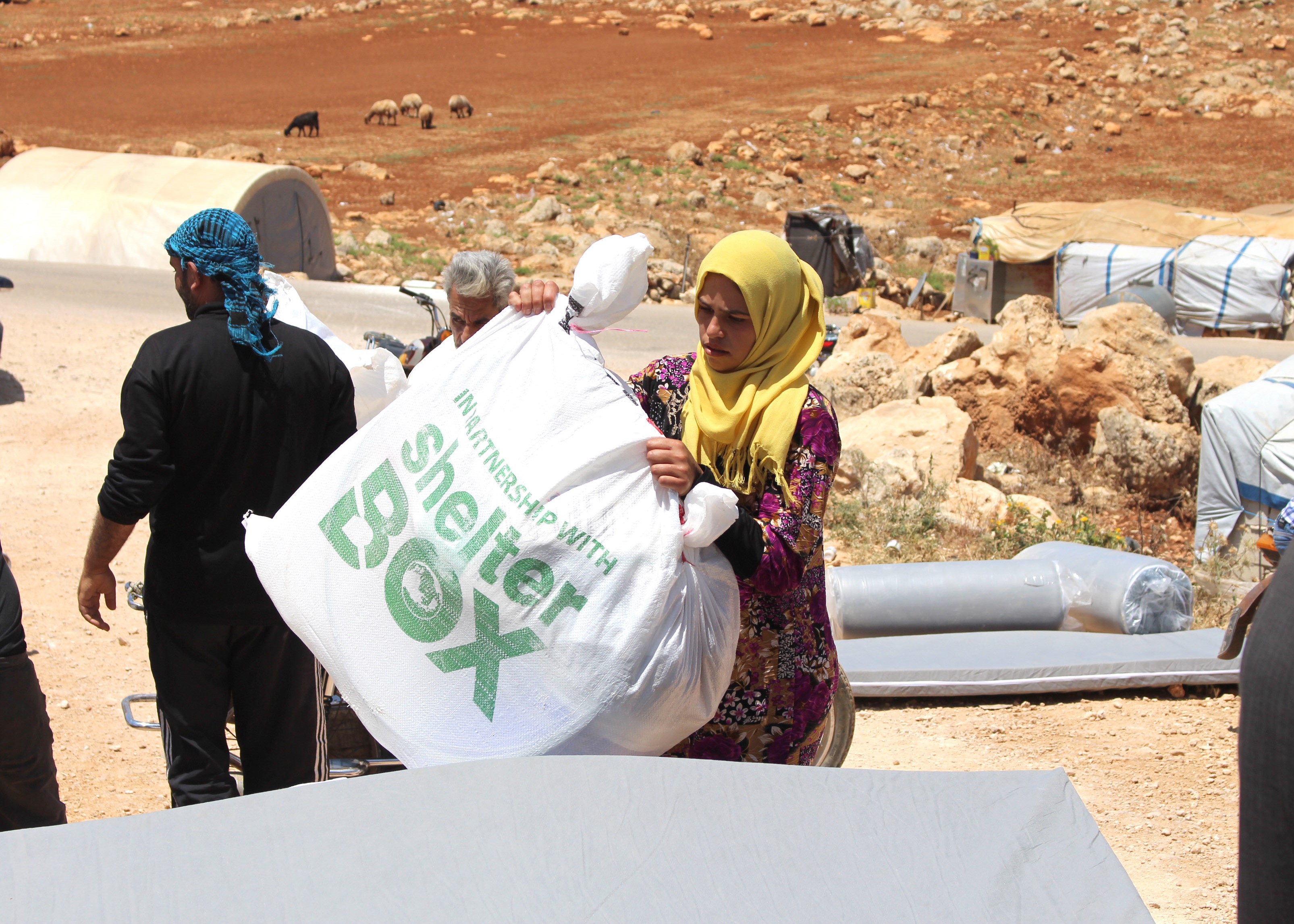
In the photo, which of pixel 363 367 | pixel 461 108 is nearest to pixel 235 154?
pixel 461 108

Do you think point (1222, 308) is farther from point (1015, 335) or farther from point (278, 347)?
point (278, 347)

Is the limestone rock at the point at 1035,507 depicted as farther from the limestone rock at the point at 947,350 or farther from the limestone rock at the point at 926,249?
the limestone rock at the point at 926,249

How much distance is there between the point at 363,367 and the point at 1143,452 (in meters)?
5.61

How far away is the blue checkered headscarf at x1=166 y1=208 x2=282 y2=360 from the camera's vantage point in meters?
2.43

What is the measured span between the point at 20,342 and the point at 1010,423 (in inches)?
304

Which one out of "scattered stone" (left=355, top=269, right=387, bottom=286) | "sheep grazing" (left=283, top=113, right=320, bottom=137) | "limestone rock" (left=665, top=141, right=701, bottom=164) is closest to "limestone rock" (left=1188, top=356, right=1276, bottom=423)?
"scattered stone" (left=355, top=269, right=387, bottom=286)

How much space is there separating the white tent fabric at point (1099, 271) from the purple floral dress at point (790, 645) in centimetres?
1268

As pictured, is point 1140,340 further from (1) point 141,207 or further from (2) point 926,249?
(1) point 141,207

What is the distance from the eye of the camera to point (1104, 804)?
3545 mm

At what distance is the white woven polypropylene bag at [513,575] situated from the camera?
174 cm

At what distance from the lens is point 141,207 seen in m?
13.0

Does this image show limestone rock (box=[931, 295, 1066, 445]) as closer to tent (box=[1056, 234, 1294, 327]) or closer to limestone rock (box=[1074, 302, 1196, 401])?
limestone rock (box=[1074, 302, 1196, 401])

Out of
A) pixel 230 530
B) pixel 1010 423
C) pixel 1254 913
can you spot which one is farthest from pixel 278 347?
pixel 1010 423

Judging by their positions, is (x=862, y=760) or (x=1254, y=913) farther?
(x=862, y=760)
